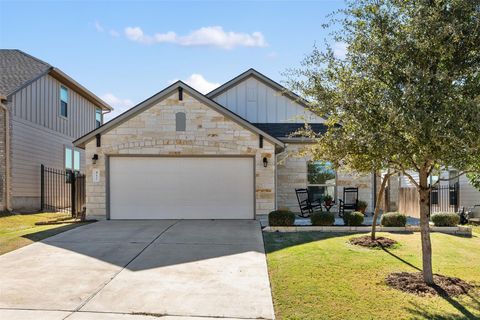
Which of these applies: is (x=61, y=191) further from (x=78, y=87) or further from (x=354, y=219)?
(x=354, y=219)

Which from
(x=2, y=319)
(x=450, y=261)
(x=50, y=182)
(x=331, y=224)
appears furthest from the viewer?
(x=50, y=182)

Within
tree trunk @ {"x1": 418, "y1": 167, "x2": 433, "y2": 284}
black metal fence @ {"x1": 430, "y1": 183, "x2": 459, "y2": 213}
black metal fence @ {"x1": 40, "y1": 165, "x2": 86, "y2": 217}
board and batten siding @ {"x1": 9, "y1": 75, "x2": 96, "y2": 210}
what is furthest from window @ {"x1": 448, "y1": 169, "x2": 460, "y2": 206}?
board and batten siding @ {"x1": 9, "y1": 75, "x2": 96, "y2": 210}

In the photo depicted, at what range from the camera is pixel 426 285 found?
7.00m

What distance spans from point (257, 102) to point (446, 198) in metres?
8.87

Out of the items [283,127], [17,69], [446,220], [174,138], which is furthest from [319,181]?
[17,69]

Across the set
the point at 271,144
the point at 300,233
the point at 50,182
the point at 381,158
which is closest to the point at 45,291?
the point at 381,158

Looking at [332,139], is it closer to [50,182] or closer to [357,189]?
[357,189]

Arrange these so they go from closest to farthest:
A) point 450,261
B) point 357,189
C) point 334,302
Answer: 1. point 334,302
2. point 450,261
3. point 357,189

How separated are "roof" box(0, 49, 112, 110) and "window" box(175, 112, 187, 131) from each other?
6.43 meters

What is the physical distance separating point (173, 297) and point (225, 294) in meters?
0.78

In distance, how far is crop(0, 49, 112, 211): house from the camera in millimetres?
16078

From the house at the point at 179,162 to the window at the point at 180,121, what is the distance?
34 millimetres

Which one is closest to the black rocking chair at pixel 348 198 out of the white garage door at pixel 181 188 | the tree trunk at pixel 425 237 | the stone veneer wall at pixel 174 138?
the stone veneer wall at pixel 174 138

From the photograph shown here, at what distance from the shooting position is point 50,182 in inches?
760
